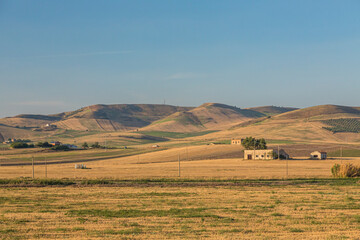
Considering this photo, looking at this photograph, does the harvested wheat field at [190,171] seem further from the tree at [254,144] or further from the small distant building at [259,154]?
the tree at [254,144]

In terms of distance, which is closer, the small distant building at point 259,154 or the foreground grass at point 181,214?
the foreground grass at point 181,214

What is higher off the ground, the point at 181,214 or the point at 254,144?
the point at 254,144

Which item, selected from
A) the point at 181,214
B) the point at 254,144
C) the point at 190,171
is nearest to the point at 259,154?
the point at 254,144

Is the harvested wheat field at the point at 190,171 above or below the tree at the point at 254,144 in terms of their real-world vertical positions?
below

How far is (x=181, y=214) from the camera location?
2934 centimetres

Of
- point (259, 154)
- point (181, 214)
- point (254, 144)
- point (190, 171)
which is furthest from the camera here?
point (254, 144)

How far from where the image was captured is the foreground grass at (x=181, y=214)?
75.5 ft

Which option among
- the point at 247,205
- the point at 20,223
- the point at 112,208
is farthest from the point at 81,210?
the point at 247,205

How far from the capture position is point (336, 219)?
26891 millimetres

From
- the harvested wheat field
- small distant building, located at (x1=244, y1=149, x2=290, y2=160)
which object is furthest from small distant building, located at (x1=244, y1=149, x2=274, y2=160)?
the harvested wheat field

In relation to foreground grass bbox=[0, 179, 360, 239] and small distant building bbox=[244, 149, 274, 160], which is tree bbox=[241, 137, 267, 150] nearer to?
small distant building bbox=[244, 149, 274, 160]

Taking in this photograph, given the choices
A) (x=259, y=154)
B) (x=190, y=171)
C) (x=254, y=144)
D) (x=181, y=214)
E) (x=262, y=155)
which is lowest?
(x=190, y=171)

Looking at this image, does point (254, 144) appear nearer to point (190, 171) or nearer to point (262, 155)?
point (262, 155)

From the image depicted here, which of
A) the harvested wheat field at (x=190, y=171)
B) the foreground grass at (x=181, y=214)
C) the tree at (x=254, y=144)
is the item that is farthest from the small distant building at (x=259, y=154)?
the foreground grass at (x=181, y=214)
